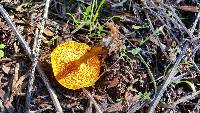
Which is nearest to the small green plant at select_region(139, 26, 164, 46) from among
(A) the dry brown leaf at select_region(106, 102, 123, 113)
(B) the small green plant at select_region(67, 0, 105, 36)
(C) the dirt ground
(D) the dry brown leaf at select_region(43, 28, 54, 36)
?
(C) the dirt ground

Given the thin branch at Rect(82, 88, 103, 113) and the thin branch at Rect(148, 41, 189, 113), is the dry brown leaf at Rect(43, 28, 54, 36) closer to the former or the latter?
the thin branch at Rect(82, 88, 103, 113)

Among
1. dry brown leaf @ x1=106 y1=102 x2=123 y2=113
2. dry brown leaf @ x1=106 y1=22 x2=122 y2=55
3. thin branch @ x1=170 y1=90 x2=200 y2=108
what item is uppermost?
dry brown leaf @ x1=106 y1=22 x2=122 y2=55

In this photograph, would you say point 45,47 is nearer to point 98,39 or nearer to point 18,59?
point 18,59

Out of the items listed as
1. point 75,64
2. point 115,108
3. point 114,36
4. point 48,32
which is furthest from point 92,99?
point 48,32

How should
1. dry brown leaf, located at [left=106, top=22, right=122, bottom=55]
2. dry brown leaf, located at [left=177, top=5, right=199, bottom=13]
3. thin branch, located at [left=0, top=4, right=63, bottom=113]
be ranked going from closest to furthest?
thin branch, located at [left=0, top=4, right=63, bottom=113] → dry brown leaf, located at [left=106, top=22, right=122, bottom=55] → dry brown leaf, located at [left=177, top=5, right=199, bottom=13]

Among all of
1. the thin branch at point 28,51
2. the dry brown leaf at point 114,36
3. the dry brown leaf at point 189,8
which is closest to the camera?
the thin branch at point 28,51

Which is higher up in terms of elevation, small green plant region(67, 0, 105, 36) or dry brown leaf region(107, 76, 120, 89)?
small green plant region(67, 0, 105, 36)

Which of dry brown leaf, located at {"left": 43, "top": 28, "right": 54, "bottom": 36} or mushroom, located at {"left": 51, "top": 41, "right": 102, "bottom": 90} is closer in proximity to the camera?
mushroom, located at {"left": 51, "top": 41, "right": 102, "bottom": 90}

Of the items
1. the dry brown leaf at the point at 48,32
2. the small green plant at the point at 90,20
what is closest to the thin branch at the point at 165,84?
the small green plant at the point at 90,20

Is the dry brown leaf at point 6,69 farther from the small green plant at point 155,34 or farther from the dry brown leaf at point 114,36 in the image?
the small green plant at point 155,34
